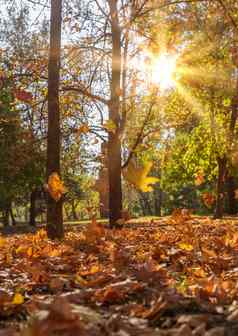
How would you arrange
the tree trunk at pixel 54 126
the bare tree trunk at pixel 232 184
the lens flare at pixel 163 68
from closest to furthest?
the tree trunk at pixel 54 126, the lens flare at pixel 163 68, the bare tree trunk at pixel 232 184

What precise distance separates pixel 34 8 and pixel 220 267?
7373 mm

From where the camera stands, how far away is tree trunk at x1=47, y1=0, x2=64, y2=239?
8680 millimetres

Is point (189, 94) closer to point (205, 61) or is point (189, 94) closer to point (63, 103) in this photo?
point (205, 61)

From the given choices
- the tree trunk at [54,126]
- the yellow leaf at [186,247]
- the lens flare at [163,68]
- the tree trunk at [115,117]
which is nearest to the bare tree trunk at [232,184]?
the lens flare at [163,68]

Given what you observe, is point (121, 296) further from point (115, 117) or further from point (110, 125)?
point (115, 117)

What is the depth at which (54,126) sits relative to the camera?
867 cm

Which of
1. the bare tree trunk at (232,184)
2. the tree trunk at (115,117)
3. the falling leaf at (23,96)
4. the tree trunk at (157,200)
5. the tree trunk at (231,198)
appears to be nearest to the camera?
the falling leaf at (23,96)

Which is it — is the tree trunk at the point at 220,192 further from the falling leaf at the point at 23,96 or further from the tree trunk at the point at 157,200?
the tree trunk at the point at 157,200

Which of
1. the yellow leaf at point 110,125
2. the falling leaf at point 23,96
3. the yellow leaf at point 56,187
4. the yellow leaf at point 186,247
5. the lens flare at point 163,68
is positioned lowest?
the yellow leaf at point 186,247

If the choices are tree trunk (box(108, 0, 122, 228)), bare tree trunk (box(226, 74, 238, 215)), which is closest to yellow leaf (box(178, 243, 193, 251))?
tree trunk (box(108, 0, 122, 228))

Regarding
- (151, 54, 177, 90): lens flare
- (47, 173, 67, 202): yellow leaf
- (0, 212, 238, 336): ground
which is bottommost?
(0, 212, 238, 336): ground

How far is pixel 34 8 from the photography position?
9656 millimetres

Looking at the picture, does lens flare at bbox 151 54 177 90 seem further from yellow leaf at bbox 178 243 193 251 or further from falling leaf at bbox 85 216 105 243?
yellow leaf at bbox 178 243 193 251

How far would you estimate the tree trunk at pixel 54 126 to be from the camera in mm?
8680
